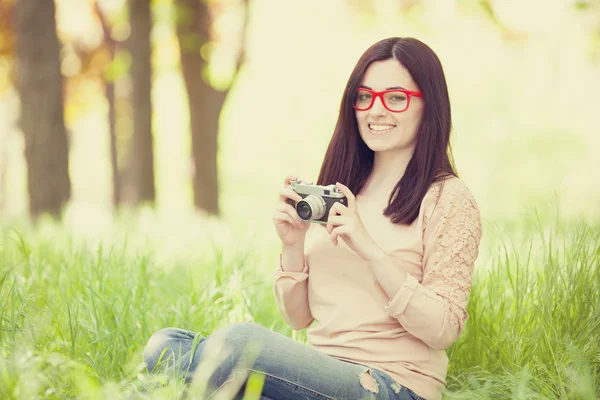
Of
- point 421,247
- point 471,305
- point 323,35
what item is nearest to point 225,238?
point 471,305

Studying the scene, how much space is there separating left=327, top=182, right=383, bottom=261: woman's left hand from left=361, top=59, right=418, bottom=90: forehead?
0.57 m

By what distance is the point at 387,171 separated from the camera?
2811 mm

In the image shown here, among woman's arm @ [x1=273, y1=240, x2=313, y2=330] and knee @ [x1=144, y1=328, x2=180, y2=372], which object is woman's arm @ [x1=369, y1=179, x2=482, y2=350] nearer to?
woman's arm @ [x1=273, y1=240, x2=313, y2=330]

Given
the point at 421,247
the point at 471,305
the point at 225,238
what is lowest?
the point at 225,238

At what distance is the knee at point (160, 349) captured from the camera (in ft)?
7.86

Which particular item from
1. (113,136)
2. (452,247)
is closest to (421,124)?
(452,247)

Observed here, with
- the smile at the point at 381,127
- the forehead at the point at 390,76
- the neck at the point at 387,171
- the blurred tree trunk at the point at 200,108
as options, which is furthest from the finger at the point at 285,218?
the blurred tree trunk at the point at 200,108

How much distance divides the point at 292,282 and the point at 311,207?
0.41 m

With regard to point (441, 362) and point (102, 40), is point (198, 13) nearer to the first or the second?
point (102, 40)

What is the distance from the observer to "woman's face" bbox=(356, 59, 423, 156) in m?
2.69

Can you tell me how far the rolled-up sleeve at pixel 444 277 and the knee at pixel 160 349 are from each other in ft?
2.49

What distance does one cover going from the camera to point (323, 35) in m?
18.6

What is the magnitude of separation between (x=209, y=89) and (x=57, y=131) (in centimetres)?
347

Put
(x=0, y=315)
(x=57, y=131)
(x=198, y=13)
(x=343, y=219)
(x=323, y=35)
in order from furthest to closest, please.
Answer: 1. (x=323, y=35)
2. (x=198, y=13)
3. (x=57, y=131)
4. (x=0, y=315)
5. (x=343, y=219)
